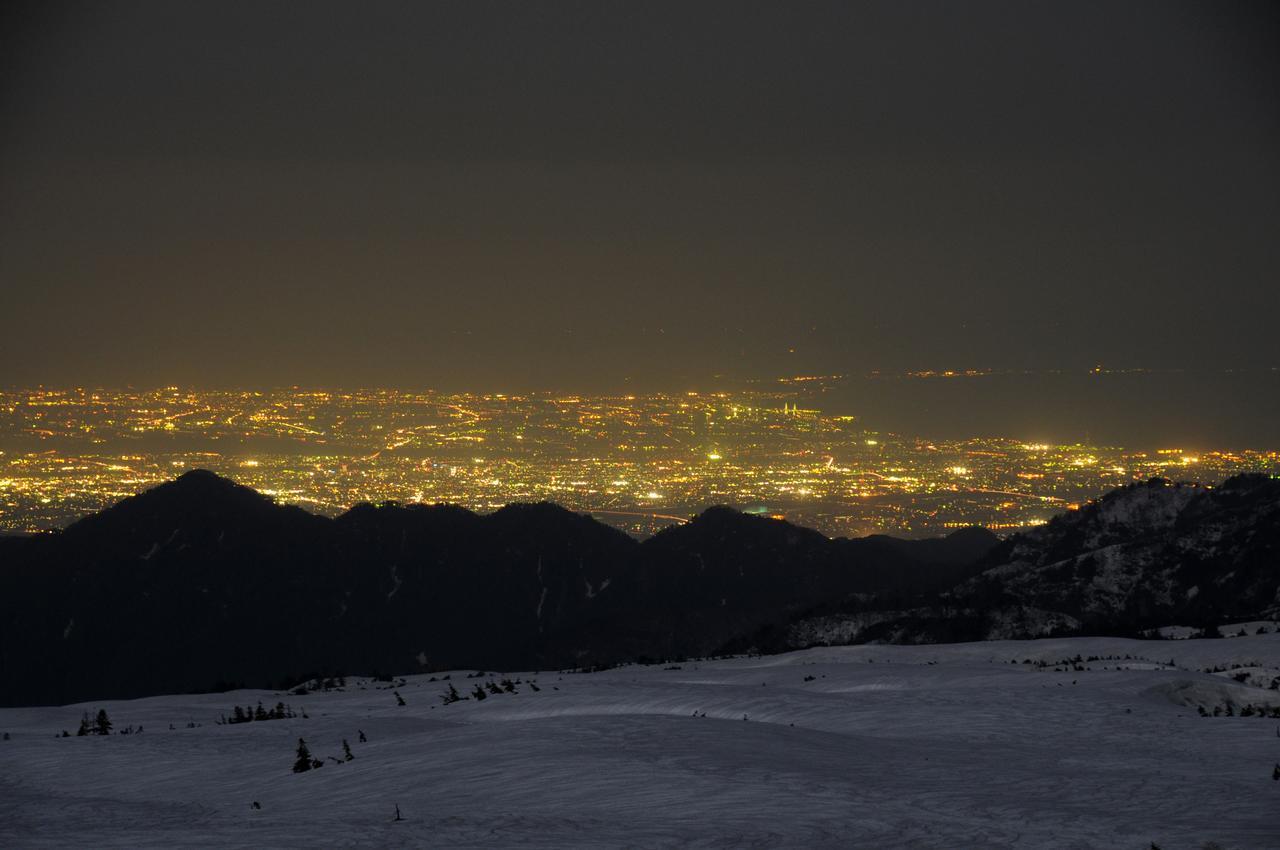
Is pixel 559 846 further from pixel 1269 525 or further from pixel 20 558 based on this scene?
pixel 20 558

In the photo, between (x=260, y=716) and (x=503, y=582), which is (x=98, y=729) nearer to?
(x=260, y=716)

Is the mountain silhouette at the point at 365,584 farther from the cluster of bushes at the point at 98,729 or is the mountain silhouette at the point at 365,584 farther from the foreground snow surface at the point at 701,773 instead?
the foreground snow surface at the point at 701,773

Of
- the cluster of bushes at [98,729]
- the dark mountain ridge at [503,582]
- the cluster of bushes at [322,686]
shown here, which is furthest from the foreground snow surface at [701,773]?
the dark mountain ridge at [503,582]

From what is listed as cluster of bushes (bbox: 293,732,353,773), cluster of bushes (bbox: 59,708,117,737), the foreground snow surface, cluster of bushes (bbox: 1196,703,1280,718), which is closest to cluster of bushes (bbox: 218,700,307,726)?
the foreground snow surface

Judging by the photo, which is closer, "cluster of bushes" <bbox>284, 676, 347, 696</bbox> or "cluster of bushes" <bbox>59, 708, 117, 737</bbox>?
"cluster of bushes" <bbox>59, 708, 117, 737</bbox>

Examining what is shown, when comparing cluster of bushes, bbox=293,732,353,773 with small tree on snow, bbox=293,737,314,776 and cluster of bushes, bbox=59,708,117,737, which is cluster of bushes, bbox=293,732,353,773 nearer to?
small tree on snow, bbox=293,737,314,776

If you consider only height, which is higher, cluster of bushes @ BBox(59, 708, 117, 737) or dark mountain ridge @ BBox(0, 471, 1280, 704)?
cluster of bushes @ BBox(59, 708, 117, 737)
